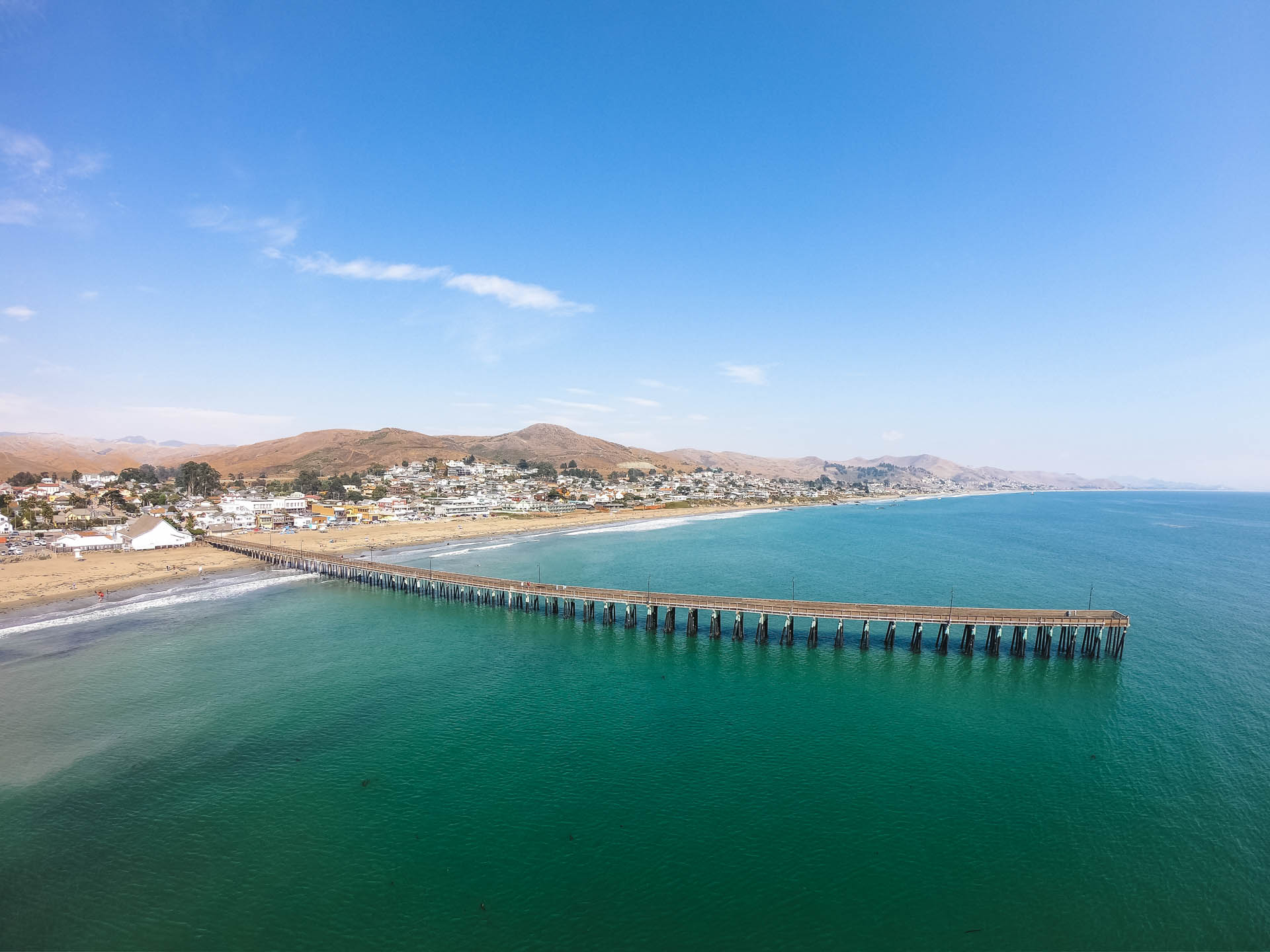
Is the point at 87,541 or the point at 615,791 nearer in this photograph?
the point at 615,791

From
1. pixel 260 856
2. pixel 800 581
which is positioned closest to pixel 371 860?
pixel 260 856

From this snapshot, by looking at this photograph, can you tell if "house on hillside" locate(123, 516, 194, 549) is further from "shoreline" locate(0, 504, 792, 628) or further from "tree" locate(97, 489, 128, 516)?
"tree" locate(97, 489, 128, 516)

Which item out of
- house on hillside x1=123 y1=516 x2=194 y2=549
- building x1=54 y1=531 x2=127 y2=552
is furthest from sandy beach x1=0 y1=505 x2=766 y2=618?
building x1=54 y1=531 x2=127 y2=552

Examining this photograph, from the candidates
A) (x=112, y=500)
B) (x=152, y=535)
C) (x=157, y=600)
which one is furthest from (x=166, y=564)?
(x=112, y=500)

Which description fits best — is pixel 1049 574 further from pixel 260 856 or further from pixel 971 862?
pixel 260 856

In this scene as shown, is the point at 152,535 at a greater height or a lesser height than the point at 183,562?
greater

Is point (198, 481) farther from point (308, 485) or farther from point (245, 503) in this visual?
point (245, 503)
